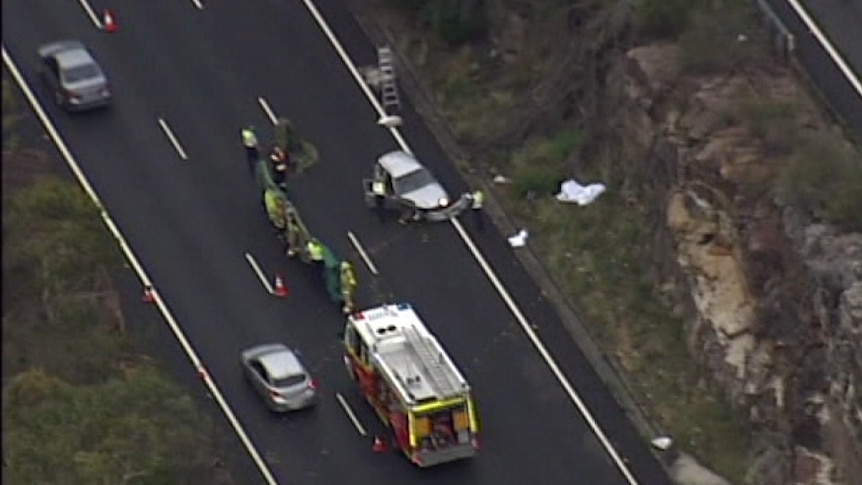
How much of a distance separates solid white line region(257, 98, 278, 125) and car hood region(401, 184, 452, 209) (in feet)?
18.6

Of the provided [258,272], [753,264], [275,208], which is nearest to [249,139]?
[275,208]

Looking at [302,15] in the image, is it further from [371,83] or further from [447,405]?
[447,405]

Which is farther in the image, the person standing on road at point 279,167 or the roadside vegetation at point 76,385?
the person standing on road at point 279,167

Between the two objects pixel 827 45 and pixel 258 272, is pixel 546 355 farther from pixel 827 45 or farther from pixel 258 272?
pixel 827 45

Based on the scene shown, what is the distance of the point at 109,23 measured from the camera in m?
63.9

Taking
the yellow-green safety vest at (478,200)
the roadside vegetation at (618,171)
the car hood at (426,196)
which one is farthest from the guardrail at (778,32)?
the car hood at (426,196)

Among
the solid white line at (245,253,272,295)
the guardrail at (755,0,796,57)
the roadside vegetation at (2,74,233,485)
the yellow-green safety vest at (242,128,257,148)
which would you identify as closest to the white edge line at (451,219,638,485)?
the solid white line at (245,253,272,295)

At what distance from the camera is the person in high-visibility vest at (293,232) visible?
55906 millimetres

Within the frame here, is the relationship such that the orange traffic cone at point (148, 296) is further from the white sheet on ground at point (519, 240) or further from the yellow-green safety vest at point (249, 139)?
the white sheet on ground at point (519, 240)

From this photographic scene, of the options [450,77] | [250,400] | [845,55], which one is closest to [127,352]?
[250,400]

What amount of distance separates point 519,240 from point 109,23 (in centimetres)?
1594

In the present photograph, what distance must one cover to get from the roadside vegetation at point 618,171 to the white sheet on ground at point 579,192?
272mm

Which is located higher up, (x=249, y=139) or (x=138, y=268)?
(x=249, y=139)

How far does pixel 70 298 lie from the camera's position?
46844 millimetres
